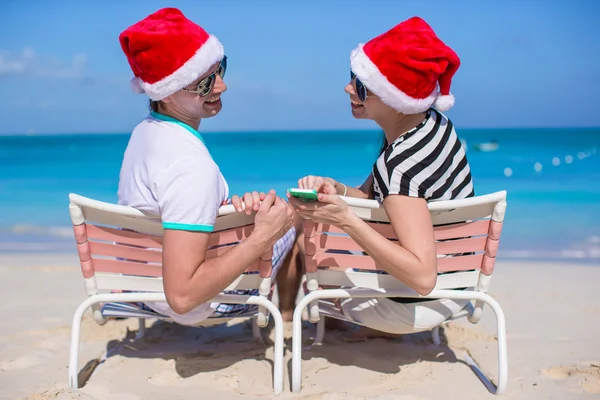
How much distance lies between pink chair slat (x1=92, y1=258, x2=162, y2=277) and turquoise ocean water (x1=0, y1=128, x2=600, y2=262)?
4.74ft

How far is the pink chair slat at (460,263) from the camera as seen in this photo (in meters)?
2.85

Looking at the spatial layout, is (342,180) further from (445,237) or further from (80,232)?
(80,232)

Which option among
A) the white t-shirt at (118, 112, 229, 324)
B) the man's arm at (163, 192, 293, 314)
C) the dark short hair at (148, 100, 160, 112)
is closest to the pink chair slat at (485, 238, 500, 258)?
the man's arm at (163, 192, 293, 314)

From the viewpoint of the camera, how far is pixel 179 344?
3762 mm

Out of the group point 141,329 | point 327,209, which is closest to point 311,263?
point 327,209

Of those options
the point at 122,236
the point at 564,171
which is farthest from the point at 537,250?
the point at 564,171

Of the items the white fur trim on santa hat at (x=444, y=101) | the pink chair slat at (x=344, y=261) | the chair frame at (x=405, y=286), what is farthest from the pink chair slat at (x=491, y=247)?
the white fur trim on santa hat at (x=444, y=101)

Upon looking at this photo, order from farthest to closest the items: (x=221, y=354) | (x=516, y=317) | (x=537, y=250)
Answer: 1. (x=537, y=250)
2. (x=516, y=317)
3. (x=221, y=354)

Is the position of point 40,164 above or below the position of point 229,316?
below

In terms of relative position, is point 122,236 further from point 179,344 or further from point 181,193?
point 179,344

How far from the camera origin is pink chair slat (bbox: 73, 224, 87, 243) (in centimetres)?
269

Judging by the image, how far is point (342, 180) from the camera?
61.2 ft

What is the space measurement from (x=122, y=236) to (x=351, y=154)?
25.7 meters

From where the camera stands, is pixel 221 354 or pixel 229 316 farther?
pixel 221 354
